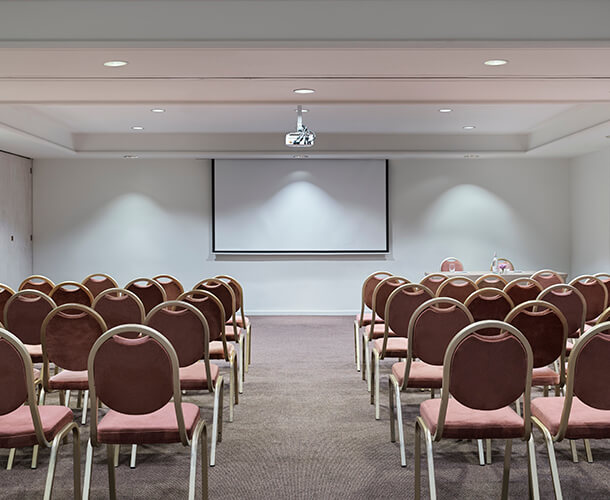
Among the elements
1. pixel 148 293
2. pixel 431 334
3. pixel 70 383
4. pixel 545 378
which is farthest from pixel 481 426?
pixel 148 293

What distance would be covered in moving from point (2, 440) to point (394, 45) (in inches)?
135

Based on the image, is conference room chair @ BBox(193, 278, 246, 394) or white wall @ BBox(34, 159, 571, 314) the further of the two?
white wall @ BBox(34, 159, 571, 314)

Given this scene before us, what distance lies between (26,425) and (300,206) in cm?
842

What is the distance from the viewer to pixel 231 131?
33.9 ft

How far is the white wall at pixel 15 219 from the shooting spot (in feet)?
33.3

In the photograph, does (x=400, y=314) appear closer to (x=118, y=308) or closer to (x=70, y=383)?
(x=118, y=308)

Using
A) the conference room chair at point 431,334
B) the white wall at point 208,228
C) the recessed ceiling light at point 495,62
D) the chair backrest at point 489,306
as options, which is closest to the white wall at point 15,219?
the white wall at point 208,228

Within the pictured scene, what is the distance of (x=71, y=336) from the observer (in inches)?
151

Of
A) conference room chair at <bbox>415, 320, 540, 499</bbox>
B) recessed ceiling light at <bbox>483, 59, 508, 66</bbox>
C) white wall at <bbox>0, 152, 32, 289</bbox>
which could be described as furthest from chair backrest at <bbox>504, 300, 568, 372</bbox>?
white wall at <bbox>0, 152, 32, 289</bbox>

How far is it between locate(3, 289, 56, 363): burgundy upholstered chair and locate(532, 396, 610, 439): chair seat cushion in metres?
3.29

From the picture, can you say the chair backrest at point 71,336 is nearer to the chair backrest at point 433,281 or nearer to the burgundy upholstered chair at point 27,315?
the burgundy upholstered chair at point 27,315

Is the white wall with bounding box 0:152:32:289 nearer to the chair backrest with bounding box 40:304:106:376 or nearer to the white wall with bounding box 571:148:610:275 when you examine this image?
the chair backrest with bounding box 40:304:106:376

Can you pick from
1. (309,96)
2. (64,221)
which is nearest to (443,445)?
(309,96)

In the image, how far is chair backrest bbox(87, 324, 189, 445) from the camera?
9.25 feet
